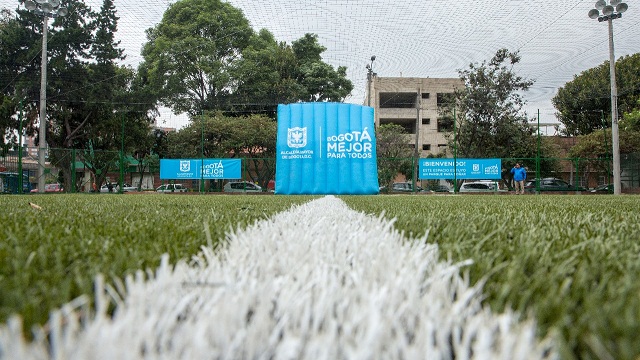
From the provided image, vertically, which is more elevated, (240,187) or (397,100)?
(397,100)

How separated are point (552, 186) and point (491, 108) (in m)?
4.42

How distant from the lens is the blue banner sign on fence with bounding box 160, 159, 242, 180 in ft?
51.6

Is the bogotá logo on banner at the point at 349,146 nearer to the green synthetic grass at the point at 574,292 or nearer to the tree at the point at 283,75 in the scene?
the tree at the point at 283,75

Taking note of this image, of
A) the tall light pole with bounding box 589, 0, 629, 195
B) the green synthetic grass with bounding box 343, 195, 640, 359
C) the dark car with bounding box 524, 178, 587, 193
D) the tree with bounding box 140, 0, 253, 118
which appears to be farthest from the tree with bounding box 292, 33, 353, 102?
the green synthetic grass with bounding box 343, 195, 640, 359

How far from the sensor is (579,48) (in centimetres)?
A: 1645

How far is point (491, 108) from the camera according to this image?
20469 millimetres

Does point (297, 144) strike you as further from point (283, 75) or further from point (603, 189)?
point (283, 75)

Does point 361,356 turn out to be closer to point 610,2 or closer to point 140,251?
point 140,251

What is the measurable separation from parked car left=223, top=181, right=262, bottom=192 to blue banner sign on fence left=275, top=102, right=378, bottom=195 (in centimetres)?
434

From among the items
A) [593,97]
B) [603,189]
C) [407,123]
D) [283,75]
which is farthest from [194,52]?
[593,97]

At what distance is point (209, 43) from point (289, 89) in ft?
17.3

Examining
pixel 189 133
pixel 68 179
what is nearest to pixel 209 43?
pixel 189 133

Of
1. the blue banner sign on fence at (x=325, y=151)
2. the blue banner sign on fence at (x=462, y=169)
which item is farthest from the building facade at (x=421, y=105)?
the blue banner sign on fence at (x=325, y=151)

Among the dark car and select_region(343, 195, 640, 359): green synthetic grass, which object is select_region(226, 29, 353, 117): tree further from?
select_region(343, 195, 640, 359): green synthetic grass
